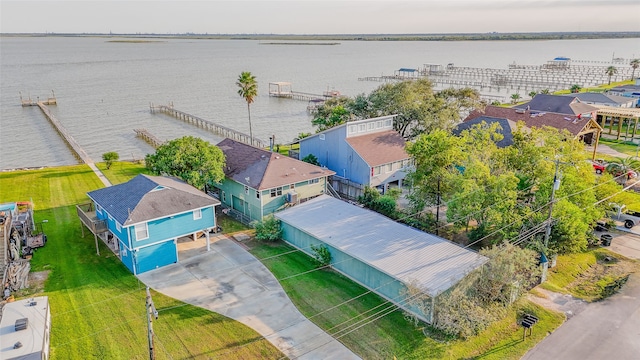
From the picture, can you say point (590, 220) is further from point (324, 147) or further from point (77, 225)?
point (77, 225)

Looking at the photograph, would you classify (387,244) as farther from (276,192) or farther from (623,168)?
(623,168)

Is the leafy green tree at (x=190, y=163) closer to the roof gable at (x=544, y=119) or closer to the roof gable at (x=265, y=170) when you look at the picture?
the roof gable at (x=265, y=170)

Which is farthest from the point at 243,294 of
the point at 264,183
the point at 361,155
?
the point at 361,155

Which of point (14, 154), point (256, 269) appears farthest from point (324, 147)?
point (14, 154)

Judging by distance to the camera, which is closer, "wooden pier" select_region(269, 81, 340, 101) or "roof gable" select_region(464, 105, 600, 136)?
"roof gable" select_region(464, 105, 600, 136)

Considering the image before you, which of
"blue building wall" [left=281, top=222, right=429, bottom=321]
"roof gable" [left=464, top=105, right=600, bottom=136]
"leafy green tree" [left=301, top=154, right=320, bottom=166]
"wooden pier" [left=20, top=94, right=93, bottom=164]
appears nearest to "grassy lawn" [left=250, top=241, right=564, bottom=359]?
"blue building wall" [left=281, top=222, right=429, bottom=321]

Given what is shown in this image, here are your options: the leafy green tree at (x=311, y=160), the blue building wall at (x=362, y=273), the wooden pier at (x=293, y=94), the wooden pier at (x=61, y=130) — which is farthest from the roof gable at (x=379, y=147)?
the wooden pier at (x=293, y=94)

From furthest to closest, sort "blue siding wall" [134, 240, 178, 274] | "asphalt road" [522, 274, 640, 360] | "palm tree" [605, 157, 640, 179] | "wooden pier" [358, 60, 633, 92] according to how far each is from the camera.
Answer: "wooden pier" [358, 60, 633, 92] → "palm tree" [605, 157, 640, 179] → "blue siding wall" [134, 240, 178, 274] → "asphalt road" [522, 274, 640, 360]

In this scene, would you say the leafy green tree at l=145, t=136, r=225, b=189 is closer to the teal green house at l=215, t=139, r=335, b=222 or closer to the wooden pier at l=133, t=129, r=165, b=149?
the teal green house at l=215, t=139, r=335, b=222
